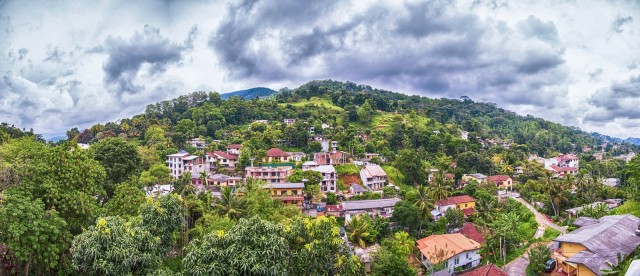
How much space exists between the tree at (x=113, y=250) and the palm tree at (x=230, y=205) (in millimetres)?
14830

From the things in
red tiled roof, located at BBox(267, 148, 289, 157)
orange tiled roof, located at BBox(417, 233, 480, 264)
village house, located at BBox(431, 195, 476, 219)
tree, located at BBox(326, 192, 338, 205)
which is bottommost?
orange tiled roof, located at BBox(417, 233, 480, 264)

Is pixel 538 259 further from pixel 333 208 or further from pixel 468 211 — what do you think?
pixel 333 208

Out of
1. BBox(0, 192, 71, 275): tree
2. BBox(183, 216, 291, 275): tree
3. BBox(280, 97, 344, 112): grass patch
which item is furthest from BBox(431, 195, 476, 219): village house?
BBox(280, 97, 344, 112): grass patch

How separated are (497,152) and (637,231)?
52684 mm

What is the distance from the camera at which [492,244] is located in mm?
29250

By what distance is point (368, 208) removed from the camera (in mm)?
37594

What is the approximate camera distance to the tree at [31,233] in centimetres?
A: 1391

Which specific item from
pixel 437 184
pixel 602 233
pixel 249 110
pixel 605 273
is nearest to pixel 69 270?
pixel 605 273

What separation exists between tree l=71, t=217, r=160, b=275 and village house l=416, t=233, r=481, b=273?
20.0 metres

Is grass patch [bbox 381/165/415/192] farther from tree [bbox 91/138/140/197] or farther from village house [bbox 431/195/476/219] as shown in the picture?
tree [bbox 91/138/140/197]

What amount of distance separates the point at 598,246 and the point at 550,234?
12677mm

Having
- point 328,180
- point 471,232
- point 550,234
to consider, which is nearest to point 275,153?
point 328,180

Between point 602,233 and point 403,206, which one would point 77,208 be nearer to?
point 403,206

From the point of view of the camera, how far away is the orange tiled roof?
2736 cm
